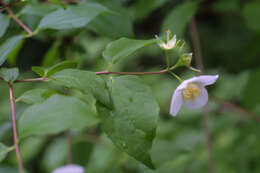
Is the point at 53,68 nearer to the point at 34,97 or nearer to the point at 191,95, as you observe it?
the point at 34,97

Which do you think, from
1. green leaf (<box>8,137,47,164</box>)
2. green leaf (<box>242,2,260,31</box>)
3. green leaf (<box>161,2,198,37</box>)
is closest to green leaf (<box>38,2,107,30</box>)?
green leaf (<box>161,2,198,37</box>)

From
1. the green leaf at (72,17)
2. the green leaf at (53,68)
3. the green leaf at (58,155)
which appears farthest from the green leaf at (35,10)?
the green leaf at (58,155)

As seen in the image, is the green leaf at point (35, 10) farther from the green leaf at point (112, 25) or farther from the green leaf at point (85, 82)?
the green leaf at point (85, 82)

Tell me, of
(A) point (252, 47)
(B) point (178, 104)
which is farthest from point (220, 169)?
(B) point (178, 104)

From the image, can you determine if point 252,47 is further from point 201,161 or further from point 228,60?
point 201,161

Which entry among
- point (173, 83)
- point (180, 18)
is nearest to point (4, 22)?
point (180, 18)
